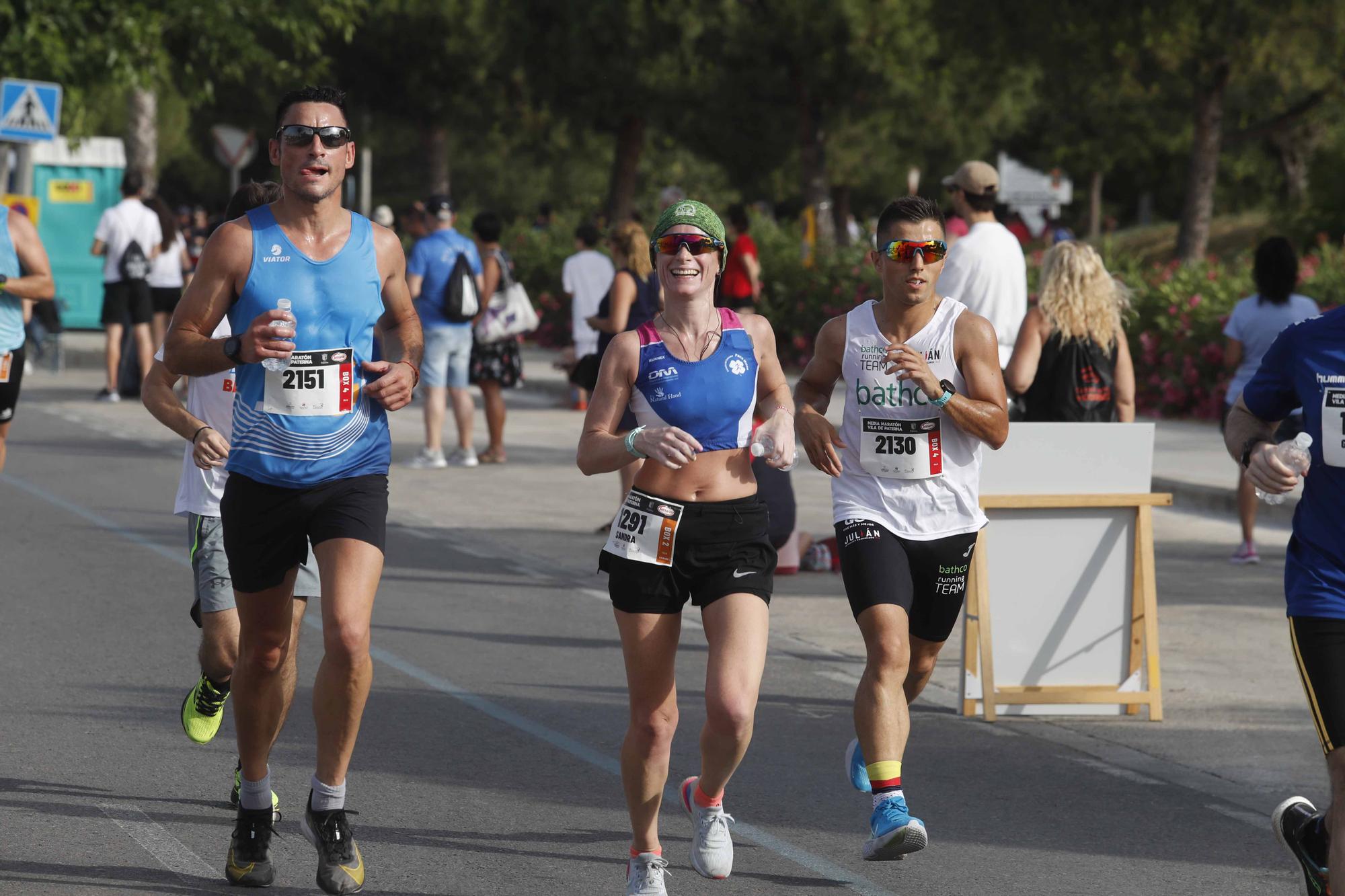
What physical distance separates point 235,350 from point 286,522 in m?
0.46

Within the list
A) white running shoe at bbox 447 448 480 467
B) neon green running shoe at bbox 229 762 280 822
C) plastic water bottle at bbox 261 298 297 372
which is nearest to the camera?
plastic water bottle at bbox 261 298 297 372

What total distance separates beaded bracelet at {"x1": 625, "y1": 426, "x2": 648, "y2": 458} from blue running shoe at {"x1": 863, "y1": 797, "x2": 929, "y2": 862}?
123 cm

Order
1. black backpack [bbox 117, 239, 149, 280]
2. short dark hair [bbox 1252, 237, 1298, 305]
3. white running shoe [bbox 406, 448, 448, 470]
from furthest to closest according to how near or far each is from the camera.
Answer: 1. black backpack [bbox 117, 239, 149, 280]
2. white running shoe [bbox 406, 448, 448, 470]
3. short dark hair [bbox 1252, 237, 1298, 305]

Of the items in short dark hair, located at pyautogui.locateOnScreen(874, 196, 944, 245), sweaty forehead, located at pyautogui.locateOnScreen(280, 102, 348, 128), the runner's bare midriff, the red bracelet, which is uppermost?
sweaty forehead, located at pyautogui.locateOnScreen(280, 102, 348, 128)

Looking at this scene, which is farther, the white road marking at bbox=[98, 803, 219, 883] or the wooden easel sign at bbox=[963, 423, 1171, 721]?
the wooden easel sign at bbox=[963, 423, 1171, 721]

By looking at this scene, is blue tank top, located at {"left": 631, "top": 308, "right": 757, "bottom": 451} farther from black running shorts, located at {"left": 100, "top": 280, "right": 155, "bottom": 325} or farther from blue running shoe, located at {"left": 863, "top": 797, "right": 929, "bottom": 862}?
black running shorts, located at {"left": 100, "top": 280, "right": 155, "bottom": 325}

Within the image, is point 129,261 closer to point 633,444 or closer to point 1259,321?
point 1259,321

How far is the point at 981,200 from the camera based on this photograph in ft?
28.9

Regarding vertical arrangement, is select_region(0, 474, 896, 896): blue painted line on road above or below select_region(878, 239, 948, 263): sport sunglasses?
below

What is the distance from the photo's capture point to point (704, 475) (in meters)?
5.04

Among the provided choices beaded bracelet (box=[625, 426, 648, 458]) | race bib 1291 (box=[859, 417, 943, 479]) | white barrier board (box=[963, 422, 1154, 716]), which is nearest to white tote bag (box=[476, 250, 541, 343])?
white barrier board (box=[963, 422, 1154, 716])

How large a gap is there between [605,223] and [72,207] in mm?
9548

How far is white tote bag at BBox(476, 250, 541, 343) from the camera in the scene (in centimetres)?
1495

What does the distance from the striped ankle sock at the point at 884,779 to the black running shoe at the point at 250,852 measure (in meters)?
Result: 1.64
